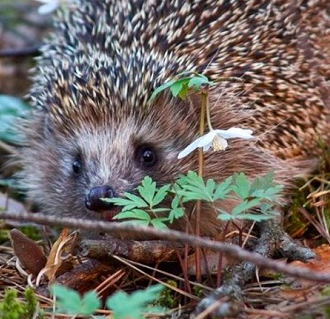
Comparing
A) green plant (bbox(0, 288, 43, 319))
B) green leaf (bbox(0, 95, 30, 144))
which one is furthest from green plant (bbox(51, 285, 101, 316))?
green leaf (bbox(0, 95, 30, 144))

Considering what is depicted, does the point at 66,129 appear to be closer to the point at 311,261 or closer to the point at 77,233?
the point at 77,233

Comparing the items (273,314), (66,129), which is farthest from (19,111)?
(273,314)

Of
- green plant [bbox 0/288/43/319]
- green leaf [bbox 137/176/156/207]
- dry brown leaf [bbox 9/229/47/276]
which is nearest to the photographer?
green plant [bbox 0/288/43/319]

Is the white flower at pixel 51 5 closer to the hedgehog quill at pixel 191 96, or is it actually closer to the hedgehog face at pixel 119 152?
the hedgehog quill at pixel 191 96

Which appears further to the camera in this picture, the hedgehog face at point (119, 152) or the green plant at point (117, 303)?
the hedgehog face at point (119, 152)

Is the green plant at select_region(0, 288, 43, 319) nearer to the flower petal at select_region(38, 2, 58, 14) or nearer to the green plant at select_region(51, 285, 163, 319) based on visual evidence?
the green plant at select_region(51, 285, 163, 319)

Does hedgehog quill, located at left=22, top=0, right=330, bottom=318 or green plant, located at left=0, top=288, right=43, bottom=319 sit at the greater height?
hedgehog quill, located at left=22, top=0, right=330, bottom=318

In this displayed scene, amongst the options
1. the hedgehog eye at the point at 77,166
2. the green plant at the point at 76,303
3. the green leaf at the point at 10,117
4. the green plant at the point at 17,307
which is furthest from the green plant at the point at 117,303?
the green leaf at the point at 10,117

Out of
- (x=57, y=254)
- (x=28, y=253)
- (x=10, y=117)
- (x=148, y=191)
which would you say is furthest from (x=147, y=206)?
(x=10, y=117)
